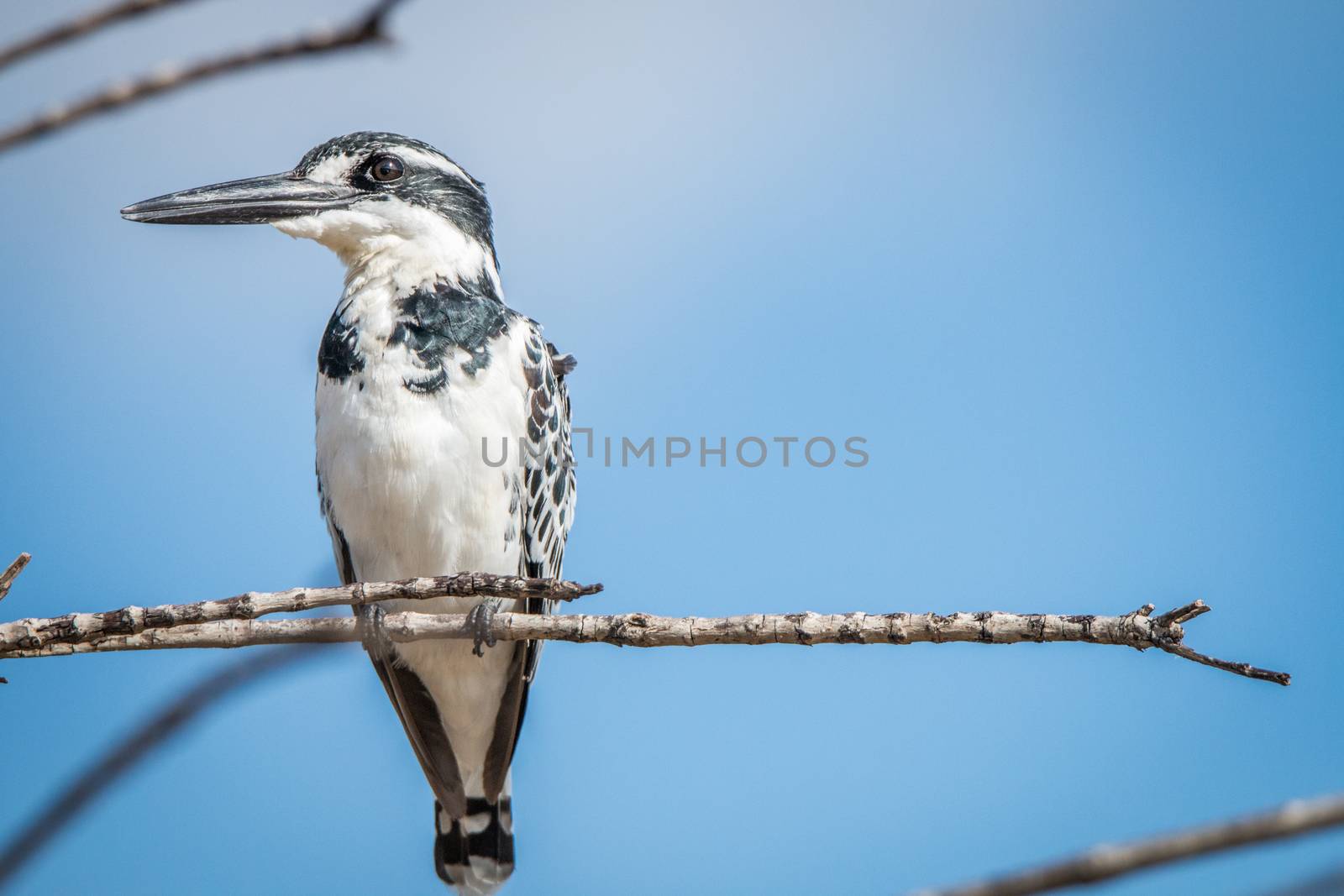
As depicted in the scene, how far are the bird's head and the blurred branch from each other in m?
2.40

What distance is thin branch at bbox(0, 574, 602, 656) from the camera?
3.03m

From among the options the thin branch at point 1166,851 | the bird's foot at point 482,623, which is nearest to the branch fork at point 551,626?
the bird's foot at point 482,623

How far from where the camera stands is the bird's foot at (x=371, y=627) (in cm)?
386

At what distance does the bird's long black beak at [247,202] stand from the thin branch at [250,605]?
2.49 meters

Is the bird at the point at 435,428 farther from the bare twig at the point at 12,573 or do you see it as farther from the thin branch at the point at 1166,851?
the thin branch at the point at 1166,851

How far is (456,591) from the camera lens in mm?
3443

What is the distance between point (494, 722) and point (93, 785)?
4574 millimetres

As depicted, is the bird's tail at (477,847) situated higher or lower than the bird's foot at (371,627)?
lower

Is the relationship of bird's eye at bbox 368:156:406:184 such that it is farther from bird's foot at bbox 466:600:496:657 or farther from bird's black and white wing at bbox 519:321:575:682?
bird's foot at bbox 466:600:496:657

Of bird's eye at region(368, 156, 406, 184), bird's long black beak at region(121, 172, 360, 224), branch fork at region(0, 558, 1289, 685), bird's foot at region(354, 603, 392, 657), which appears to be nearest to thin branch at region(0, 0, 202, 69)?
branch fork at region(0, 558, 1289, 685)

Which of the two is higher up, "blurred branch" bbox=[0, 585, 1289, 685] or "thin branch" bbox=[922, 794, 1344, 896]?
"blurred branch" bbox=[0, 585, 1289, 685]

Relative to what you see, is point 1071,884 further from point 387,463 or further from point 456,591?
point 387,463

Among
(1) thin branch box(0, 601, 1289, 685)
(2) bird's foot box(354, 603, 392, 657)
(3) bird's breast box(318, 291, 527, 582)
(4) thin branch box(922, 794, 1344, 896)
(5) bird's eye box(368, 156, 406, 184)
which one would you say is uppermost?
(5) bird's eye box(368, 156, 406, 184)

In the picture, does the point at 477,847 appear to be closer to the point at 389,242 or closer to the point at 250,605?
the point at 389,242
